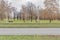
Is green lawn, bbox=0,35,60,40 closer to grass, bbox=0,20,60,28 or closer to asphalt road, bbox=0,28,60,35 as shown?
asphalt road, bbox=0,28,60,35

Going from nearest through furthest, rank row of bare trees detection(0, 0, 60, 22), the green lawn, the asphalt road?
the green lawn
the asphalt road
row of bare trees detection(0, 0, 60, 22)

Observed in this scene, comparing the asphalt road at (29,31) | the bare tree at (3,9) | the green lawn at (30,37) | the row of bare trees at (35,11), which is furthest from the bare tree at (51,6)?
the bare tree at (3,9)

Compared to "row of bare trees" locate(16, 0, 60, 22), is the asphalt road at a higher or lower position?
lower

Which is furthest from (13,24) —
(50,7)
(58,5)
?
(58,5)

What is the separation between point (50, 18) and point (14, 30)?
1.45 metres

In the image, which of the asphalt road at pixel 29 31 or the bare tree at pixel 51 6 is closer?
the asphalt road at pixel 29 31

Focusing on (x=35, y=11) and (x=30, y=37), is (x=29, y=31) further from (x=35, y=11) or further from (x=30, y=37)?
(x=35, y=11)

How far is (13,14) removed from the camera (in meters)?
4.74

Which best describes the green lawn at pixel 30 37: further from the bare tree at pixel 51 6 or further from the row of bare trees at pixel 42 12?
the bare tree at pixel 51 6

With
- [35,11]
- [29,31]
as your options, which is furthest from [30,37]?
[35,11]

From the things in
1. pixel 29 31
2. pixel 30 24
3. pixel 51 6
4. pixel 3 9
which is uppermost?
pixel 51 6

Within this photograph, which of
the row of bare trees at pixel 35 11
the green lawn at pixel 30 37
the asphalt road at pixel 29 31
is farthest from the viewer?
the row of bare trees at pixel 35 11

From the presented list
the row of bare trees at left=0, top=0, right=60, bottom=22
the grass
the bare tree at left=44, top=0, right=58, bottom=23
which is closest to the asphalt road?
the grass

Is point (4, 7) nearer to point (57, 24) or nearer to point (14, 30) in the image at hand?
point (14, 30)
